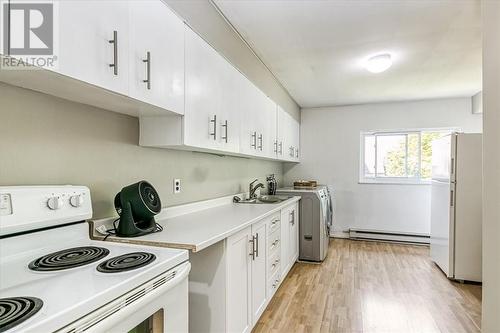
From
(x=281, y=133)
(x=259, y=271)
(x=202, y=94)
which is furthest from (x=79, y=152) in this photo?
(x=281, y=133)

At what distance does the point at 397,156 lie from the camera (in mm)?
5008

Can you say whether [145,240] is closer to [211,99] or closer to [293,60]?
[211,99]

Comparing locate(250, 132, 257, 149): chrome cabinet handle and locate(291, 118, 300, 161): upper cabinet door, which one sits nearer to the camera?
locate(250, 132, 257, 149): chrome cabinet handle

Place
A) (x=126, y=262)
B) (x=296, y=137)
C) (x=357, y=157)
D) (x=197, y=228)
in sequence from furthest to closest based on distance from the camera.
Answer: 1. (x=357, y=157)
2. (x=296, y=137)
3. (x=197, y=228)
4. (x=126, y=262)

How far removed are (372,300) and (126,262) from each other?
243 centimetres

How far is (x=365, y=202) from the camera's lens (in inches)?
199

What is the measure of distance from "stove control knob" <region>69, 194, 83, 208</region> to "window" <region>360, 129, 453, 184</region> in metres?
4.65

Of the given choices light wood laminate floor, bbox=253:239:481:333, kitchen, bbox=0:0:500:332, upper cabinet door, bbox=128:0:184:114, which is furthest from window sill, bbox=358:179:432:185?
upper cabinet door, bbox=128:0:184:114

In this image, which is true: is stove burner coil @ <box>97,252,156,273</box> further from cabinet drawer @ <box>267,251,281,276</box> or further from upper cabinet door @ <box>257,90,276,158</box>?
upper cabinet door @ <box>257,90,276,158</box>

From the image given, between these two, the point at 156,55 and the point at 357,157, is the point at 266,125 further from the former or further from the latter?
the point at 357,157

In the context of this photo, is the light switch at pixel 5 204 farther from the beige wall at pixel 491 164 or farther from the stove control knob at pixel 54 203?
the beige wall at pixel 491 164

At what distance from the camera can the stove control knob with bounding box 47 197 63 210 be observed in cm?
115

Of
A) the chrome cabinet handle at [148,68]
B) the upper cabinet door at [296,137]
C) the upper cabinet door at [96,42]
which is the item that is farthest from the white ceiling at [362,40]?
the upper cabinet door at [96,42]

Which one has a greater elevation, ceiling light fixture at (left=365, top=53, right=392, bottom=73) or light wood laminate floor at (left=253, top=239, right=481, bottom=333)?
ceiling light fixture at (left=365, top=53, right=392, bottom=73)
